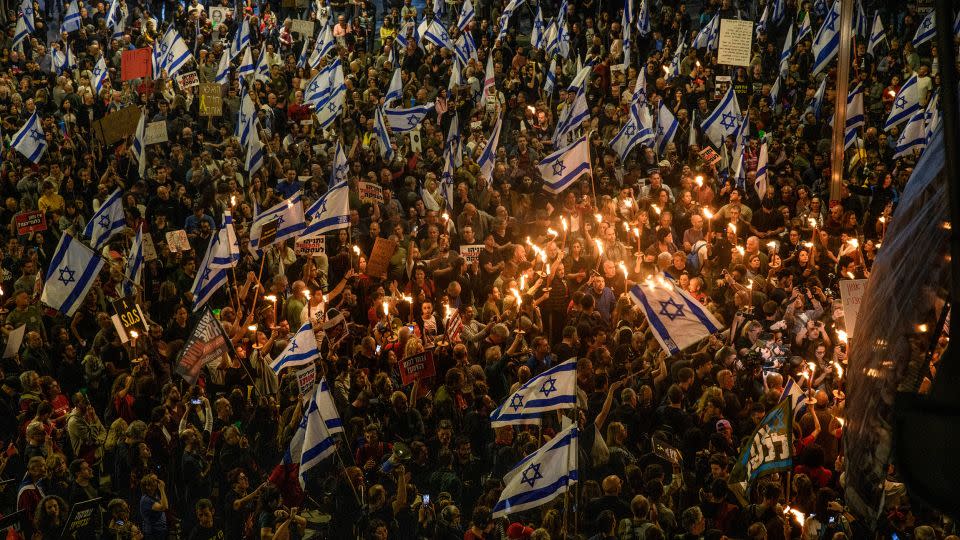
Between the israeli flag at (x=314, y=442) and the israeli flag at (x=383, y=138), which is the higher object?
the israeli flag at (x=314, y=442)

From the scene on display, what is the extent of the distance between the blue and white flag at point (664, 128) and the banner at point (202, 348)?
385 inches

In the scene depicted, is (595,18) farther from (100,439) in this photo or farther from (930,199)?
(930,199)

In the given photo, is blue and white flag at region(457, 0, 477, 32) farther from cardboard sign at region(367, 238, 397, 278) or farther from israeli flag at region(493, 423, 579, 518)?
israeli flag at region(493, 423, 579, 518)

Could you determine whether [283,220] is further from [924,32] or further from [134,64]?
[924,32]

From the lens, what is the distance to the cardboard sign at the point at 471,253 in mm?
16141

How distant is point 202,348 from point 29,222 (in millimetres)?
5957

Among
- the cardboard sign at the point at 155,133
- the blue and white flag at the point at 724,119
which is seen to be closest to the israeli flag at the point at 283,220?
the cardboard sign at the point at 155,133

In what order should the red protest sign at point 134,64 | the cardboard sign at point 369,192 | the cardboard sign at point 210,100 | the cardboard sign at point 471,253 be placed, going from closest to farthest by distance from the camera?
the cardboard sign at point 471,253 < the cardboard sign at point 369,192 < the cardboard sign at point 210,100 < the red protest sign at point 134,64

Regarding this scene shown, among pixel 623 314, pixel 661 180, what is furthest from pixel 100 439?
pixel 661 180

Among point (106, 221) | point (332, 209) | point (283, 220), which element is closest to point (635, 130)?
point (332, 209)

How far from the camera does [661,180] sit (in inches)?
727

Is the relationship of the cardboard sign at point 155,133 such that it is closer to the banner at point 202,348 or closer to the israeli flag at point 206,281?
the israeli flag at point 206,281

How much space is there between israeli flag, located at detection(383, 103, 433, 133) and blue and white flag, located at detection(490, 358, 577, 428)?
10.2 m

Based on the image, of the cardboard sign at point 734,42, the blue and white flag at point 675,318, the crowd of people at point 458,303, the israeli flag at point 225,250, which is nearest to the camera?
the crowd of people at point 458,303
